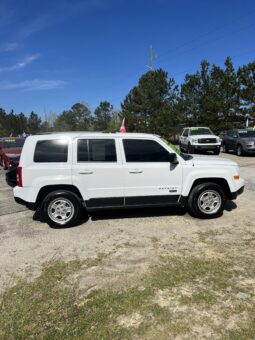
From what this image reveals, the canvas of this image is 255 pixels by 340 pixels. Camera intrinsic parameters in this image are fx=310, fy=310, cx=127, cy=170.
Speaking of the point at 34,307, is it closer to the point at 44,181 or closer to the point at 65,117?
the point at 44,181

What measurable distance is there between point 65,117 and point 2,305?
308 ft

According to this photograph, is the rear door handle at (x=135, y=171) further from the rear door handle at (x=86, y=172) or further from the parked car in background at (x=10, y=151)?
the parked car in background at (x=10, y=151)

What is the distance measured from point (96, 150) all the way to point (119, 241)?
1.83m

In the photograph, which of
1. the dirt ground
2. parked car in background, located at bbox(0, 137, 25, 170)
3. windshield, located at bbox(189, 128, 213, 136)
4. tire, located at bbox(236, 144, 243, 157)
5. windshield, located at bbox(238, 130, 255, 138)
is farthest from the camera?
windshield, located at bbox(189, 128, 213, 136)

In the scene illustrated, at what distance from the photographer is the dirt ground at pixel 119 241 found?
4.25m

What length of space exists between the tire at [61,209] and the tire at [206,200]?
2265 millimetres

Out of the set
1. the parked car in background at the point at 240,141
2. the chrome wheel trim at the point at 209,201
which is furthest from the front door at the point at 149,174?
the parked car in background at the point at 240,141

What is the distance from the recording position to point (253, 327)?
2998 millimetres

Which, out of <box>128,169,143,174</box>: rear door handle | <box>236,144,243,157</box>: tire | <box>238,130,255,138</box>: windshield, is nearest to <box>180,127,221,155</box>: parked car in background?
<box>236,144,243,157</box>: tire

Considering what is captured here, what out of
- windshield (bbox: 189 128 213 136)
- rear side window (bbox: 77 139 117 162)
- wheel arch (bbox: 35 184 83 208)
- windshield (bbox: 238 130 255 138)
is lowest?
wheel arch (bbox: 35 184 83 208)

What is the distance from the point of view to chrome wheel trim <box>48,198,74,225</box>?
5.96 metres

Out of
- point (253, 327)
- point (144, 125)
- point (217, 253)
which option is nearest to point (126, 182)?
point (217, 253)

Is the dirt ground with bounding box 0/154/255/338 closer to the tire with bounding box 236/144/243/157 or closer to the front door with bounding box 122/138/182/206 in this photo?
the front door with bounding box 122/138/182/206

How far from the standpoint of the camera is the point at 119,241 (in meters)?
5.32
